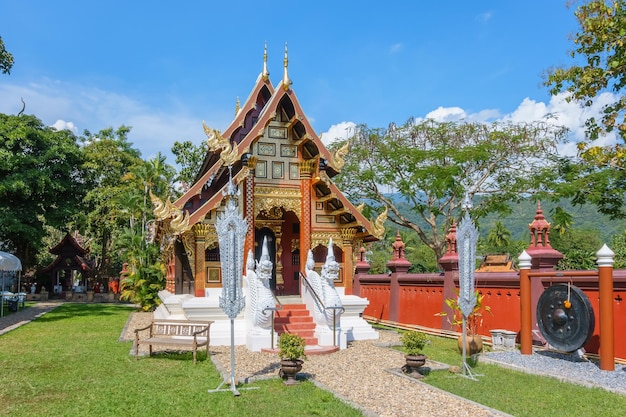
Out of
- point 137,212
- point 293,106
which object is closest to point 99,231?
point 137,212

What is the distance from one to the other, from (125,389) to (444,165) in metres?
18.5

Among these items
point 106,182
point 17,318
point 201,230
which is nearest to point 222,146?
point 201,230

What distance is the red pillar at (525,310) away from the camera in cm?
1059

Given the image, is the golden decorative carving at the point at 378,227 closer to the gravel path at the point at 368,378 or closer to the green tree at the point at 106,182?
the gravel path at the point at 368,378

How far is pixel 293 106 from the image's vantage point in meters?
13.7

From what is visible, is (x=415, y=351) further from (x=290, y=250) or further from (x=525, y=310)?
(x=290, y=250)

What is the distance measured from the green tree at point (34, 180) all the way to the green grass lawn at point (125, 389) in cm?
1487

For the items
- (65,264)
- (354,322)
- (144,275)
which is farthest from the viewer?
(65,264)

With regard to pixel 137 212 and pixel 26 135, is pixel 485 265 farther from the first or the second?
pixel 26 135

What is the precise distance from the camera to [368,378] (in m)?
8.79

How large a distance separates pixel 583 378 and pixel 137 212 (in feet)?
70.5

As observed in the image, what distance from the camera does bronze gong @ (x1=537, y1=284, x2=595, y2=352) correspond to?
932 centimetres

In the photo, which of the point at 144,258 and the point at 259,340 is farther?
the point at 144,258

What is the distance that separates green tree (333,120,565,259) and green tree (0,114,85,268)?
46.3 feet
